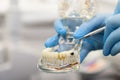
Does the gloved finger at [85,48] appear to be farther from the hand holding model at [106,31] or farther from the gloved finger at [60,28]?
the gloved finger at [60,28]

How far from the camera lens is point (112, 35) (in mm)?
871

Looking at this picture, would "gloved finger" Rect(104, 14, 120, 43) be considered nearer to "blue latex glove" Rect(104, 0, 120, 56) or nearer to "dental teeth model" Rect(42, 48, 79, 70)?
"blue latex glove" Rect(104, 0, 120, 56)

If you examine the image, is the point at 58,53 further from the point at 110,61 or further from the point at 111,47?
the point at 110,61

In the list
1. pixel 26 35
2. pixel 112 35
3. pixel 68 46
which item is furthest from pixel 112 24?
pixel 26 35

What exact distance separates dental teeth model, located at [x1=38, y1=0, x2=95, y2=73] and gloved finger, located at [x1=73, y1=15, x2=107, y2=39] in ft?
0.06

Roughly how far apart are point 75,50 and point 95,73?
68 cm

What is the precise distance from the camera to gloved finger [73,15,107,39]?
855 mm

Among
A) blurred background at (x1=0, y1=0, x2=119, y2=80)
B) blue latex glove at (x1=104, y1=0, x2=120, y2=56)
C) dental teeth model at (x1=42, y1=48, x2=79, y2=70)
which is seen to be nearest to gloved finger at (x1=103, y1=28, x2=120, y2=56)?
blue latex glove at (x1=104, y1=0, x2=120, y2=56)

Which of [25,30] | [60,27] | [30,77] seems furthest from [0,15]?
[60,27]

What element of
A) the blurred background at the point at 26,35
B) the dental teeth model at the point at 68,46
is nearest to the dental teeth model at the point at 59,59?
the dental teeth model at the point at 68,46

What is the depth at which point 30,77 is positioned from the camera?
1435 millimetres

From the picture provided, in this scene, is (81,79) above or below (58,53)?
below

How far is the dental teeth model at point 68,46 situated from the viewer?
0.80 meters

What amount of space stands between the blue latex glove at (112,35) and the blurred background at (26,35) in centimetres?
33
